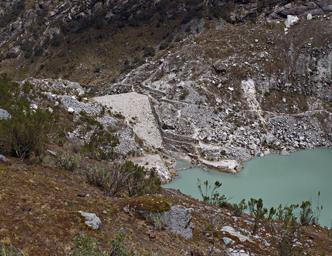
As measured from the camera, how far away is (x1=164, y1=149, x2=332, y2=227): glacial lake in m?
28.8

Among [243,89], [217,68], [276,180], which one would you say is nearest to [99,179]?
[276,180]

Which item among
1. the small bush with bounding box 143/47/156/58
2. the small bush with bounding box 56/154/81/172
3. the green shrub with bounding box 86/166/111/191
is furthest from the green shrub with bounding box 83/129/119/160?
the small bush with bounding box 143/47/156/58

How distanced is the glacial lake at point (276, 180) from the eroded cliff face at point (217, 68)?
2.26 m

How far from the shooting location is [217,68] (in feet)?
154

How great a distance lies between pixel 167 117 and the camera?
134 feet

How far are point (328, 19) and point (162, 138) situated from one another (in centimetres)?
2960

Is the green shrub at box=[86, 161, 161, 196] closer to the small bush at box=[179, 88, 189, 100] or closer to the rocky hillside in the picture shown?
the rocky hillside

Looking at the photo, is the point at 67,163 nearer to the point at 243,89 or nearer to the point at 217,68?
the point at 243,89

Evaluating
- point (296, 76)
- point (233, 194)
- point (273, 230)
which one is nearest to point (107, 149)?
point (233, 194)

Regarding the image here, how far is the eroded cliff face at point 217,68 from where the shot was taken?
134ft

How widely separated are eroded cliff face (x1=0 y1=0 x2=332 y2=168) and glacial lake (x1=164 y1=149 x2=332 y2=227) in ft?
7.42

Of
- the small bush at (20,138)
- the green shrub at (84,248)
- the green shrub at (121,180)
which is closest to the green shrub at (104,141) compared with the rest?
the green shrub at (121,180)

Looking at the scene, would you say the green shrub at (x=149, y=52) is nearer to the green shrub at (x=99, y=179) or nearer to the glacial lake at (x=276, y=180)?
the glacial lake at (x=276, y=180)

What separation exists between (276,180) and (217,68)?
18033 mm
